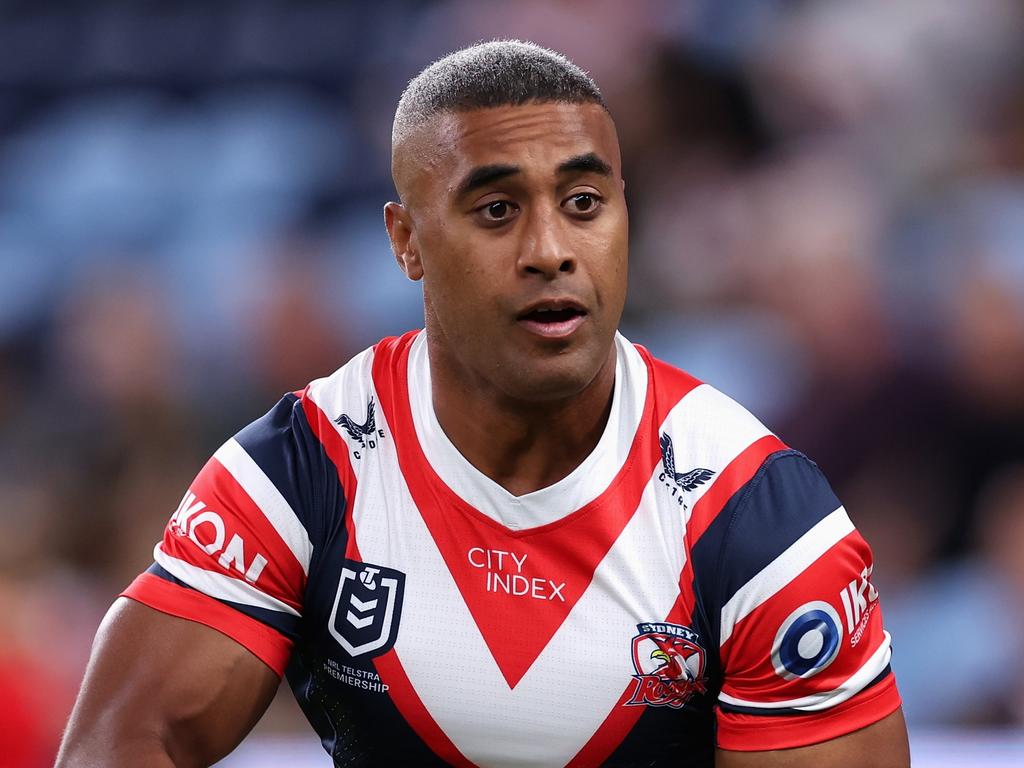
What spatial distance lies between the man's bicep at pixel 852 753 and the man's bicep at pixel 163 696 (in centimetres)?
89

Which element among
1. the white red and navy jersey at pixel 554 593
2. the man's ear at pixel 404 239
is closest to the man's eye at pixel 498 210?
the man's ear at pixel 404 239

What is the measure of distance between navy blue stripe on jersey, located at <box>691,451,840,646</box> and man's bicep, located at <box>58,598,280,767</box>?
0.80 meters

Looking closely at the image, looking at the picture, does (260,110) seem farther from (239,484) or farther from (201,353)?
(239,484)

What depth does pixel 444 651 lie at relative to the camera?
289 centimetres

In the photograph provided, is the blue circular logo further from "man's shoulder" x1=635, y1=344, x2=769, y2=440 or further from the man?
"man's shoulder" x1=635, y1=344, x2=769, y2=440

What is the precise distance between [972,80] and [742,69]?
0.93 meters

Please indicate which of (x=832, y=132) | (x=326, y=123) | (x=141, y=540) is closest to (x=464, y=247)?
(x=141, y=540)

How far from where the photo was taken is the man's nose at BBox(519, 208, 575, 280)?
278 cm

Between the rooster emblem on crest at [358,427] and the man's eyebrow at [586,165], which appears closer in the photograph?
the man's eyebrow at [586,165]

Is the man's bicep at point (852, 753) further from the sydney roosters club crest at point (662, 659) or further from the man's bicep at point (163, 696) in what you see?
the man's bicep at point (163, 696)

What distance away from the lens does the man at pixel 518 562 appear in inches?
110

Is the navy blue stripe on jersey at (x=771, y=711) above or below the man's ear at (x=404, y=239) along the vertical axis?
below

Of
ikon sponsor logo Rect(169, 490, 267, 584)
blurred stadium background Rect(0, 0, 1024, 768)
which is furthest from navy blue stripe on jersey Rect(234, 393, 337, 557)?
blurred stadium background Rect(0, 0, 1024, 768)

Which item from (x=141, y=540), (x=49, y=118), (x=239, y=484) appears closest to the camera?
(x=239, y=484)
